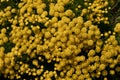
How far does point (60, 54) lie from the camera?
4137 mm

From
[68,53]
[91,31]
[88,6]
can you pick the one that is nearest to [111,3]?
[88,6]

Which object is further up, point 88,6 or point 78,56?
point 88,6

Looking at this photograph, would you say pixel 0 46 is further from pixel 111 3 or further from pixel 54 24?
pixel 111 3

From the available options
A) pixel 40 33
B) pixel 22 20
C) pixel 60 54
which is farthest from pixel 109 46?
pixel 22 20

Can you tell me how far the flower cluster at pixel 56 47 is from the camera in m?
4.17

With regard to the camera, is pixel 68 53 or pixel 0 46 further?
pixel 0 46

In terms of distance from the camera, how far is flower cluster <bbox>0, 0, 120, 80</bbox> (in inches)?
164

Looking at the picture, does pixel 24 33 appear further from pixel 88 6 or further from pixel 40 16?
pixel 88 6

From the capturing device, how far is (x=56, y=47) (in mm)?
4176

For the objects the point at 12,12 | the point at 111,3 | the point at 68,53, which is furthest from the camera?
the point at 111,3

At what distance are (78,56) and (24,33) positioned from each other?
0.73m

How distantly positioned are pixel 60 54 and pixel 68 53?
0.11m

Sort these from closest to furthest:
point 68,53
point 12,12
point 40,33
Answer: point 68,53
point 40,33
point 12,12

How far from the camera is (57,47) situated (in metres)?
4.18
